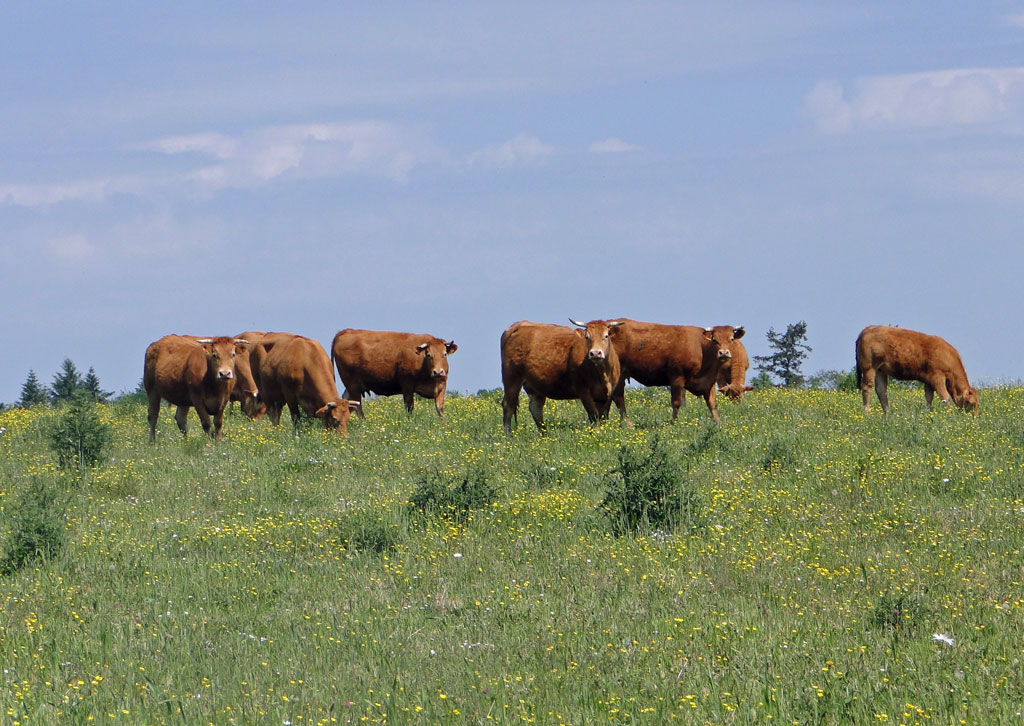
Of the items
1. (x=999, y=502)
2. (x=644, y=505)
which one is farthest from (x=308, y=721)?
(x=999, y=502)

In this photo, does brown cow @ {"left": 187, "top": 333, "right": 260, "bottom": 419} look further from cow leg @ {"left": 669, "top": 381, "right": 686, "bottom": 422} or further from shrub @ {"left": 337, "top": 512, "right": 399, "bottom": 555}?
shrub @ {"left": 337, "top": 512, "right": 399, "bottom": 555}

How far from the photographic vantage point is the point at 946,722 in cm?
594

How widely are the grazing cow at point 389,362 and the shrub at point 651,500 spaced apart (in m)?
12.6

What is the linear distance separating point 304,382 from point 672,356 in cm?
731

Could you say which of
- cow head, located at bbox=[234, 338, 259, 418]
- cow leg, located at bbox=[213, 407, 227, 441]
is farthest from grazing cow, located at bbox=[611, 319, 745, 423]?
cow head, located at bbox=[234, 338, 259, 418]

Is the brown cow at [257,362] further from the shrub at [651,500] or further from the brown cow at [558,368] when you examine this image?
the shrub at [651,500]

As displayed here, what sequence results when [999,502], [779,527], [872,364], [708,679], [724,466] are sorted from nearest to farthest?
1. [708,679]
2. [779,527]
3. [999,502]
4. [724,466]
5. [872,364]

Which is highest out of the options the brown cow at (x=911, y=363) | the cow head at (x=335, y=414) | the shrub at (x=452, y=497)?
the brown cow at (x=911, y=363)

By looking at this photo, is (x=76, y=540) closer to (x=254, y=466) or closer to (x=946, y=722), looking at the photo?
(x=254, y=466)

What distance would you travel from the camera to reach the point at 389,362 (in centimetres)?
2416

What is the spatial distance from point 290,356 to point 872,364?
Result: 12.0 m

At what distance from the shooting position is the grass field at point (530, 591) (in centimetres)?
652

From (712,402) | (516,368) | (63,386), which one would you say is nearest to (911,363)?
→ (712,402)

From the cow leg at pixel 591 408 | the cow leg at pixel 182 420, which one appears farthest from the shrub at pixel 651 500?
the cow leg at pixel 182 420
